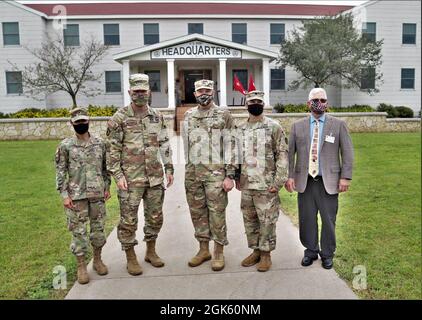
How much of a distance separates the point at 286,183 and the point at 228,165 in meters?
0.65

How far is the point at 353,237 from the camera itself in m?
5.07

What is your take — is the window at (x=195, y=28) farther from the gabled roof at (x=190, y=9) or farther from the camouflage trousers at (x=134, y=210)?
the camouflage trousers at (x=134, y=210)

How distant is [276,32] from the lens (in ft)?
83.3

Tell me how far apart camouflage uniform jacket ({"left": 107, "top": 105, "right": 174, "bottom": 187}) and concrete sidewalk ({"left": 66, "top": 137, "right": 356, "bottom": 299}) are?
3.17 ft

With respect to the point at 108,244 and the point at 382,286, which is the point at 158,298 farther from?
the point at 382,286

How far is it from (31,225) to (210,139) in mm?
3348

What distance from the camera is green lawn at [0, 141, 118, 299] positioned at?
3.89 metres

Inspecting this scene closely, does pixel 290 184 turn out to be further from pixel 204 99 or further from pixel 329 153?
pixel 204 99

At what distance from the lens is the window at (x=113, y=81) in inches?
936

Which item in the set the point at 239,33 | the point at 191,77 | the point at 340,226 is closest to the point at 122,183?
the point at 340,226

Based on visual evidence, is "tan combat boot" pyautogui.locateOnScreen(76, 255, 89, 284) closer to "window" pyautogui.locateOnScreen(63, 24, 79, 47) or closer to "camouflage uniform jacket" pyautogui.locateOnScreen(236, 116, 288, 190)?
"camouflage uniform jacket" pyautogui.locateOnScreen(236, 116, 288, 190)

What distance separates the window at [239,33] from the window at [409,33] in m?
10.5

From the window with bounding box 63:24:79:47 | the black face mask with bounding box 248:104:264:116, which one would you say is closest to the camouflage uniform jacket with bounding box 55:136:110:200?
the black face mask with bounding box 248:104:264:116

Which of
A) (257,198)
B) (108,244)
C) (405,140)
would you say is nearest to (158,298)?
(257,198)
